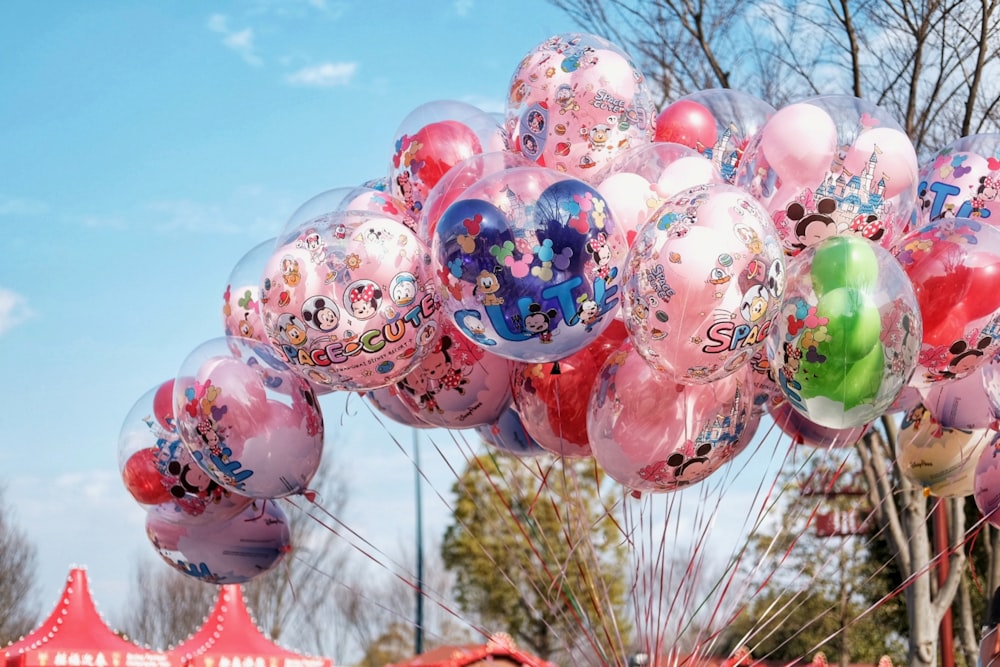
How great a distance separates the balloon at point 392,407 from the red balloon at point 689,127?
5.89 feet

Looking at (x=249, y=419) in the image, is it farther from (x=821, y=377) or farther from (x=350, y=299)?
(x=821, y=377)

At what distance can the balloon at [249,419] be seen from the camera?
16.0 feet

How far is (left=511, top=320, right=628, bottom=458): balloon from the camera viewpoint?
16.3 feet

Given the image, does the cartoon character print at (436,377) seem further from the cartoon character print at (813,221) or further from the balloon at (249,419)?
the cartoon character print at (813,221)

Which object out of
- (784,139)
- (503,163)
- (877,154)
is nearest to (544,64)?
(503,163)

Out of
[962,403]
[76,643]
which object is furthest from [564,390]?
[76,643]

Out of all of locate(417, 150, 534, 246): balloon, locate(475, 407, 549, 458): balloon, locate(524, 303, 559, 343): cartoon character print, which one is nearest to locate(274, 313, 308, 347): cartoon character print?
locate(417, 150, 534, 246): balloon

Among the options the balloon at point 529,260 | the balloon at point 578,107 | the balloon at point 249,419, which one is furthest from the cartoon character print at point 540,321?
the balloon at point 249,419

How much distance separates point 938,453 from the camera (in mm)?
5570

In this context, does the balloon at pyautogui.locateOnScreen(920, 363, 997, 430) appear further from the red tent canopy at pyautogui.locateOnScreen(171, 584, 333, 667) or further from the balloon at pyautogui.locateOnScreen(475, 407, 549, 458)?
the red tent canopy at pyautogui.locateOnScreen(171, 584, 333, 667)

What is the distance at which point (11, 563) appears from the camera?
26.5 m

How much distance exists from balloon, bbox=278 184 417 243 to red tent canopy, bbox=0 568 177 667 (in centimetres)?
788

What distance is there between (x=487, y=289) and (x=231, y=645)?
29.5 feet

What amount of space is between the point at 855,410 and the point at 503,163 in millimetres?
1756
